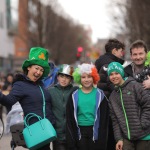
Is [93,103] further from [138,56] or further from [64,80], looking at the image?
[138,56]

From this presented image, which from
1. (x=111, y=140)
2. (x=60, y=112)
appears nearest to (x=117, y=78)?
(x=60, y=112)

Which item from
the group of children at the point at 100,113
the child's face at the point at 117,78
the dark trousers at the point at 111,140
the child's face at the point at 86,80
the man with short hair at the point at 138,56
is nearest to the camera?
the group of children at the point at 100,113

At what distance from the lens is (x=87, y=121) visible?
5.44m

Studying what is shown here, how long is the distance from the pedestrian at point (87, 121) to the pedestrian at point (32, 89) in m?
0.31

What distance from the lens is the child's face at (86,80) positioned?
5543 mm

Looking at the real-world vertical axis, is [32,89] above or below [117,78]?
below

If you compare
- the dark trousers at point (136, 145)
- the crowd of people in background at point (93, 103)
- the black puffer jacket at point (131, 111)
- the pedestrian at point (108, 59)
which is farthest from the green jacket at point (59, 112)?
the dark trousers at point (136, 145)

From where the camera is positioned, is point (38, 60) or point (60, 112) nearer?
point (38, 60)

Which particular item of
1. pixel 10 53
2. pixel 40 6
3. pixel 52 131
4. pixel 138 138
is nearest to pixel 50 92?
pixel 52 131

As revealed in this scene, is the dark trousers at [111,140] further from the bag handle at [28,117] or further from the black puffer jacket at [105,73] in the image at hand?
the bag handle at [28,117]

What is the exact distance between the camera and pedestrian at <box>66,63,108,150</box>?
17.8 ft

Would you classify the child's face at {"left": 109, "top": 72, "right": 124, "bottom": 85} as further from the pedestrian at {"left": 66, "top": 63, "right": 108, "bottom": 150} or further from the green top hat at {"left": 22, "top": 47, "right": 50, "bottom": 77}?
the green top hat at {"left": 22, "top": 47, "right": 50, "bottom": 77}

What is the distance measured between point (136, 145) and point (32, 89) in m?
1.44

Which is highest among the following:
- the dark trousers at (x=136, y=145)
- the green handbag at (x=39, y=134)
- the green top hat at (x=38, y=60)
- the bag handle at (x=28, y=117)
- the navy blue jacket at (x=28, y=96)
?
the green top hat at (x=38, y=60)
